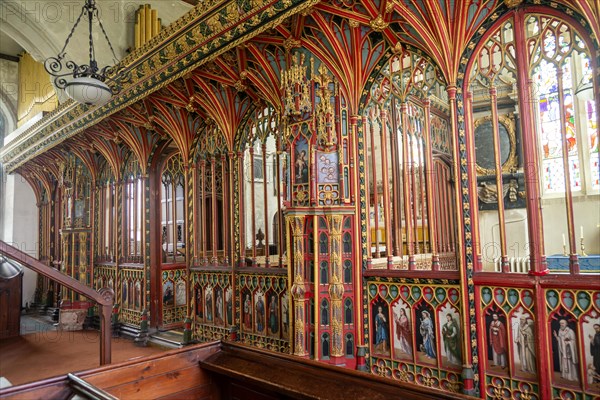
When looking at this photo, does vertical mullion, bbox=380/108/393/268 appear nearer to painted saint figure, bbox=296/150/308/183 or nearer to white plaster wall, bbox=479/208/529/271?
painted saint figure, bbox=296/150/308/183

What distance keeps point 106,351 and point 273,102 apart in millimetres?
3393

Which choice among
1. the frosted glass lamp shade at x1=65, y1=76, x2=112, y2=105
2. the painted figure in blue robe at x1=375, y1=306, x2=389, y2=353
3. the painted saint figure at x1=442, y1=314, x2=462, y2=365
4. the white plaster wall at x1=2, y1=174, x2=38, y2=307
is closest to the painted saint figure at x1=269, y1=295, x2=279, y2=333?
the painted figure in blue robe at x1=375, y1=306, x2=389, y2=353

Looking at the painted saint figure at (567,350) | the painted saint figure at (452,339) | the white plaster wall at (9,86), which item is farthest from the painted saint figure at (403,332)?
the white plaster wall at (9,86)

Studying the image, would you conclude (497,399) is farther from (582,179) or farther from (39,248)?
(39,248)

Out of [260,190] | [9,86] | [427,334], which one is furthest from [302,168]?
[9,86]

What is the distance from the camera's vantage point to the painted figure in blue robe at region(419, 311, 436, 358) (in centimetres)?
405

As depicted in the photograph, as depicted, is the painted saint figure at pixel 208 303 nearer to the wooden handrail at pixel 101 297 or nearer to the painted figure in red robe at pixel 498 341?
the wooden handrail at pixel 101 297

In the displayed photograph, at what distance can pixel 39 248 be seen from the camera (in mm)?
12602

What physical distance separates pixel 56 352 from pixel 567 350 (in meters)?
7.21

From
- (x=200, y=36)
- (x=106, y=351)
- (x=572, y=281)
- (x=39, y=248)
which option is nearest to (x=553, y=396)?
(x=572, y=281)

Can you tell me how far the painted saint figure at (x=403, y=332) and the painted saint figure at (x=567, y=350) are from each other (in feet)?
4.30

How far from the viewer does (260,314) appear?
18.7 ft

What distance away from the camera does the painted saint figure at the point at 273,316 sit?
5500 millimetres

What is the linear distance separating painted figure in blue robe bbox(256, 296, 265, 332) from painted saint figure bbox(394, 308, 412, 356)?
2.05 metres
